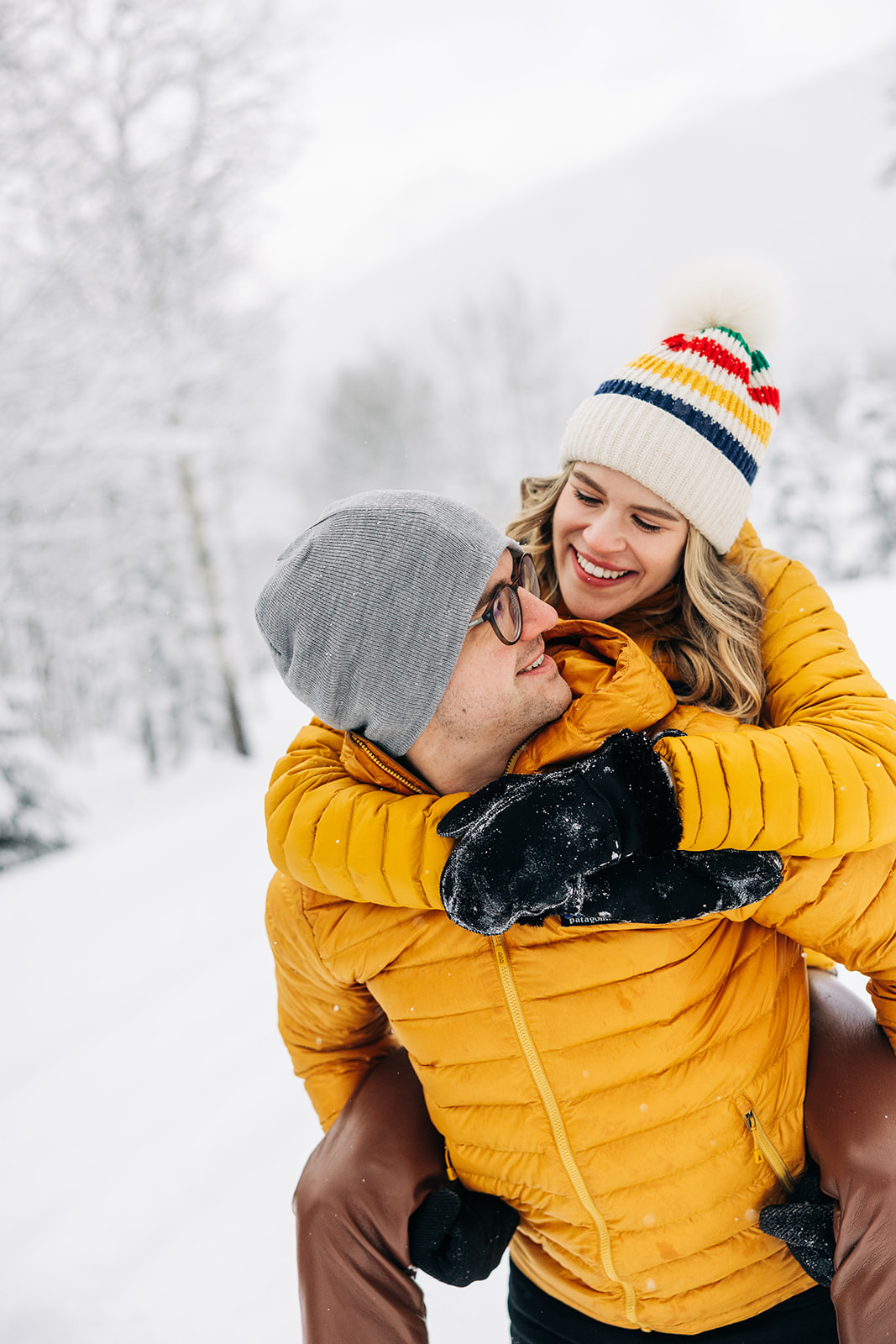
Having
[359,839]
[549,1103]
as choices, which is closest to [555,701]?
[359,839]

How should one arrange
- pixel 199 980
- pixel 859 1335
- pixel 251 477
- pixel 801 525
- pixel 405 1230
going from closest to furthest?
pixel 859 1335
pixel 405 1230
pixel 199 980
pixel 251 477
pixel 801 525

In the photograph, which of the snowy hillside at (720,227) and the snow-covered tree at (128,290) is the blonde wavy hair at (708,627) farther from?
the snowy hillside at (720,227)

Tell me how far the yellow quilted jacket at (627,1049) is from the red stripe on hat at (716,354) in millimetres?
882

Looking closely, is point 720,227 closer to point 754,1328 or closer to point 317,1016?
point 317,1016

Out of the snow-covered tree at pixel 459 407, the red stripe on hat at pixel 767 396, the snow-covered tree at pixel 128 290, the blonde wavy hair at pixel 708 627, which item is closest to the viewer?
the blonde wavy hair at pixel 708 627

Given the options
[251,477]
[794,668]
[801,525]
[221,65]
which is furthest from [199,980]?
[801,525]

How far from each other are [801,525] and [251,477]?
11208mm

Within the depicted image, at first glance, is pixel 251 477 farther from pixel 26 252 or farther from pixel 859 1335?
pixel 859 1335

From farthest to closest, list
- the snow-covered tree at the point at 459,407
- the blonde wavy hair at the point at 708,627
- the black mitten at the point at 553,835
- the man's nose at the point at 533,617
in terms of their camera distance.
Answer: the snow-covered tree at the point at 459,407
the blonde wavy hair at the point at 708,627
the man's nose at the point at 533,617
the black mitten at the point at 553,835

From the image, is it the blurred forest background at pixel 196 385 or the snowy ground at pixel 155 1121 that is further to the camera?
the blurred forest background at pixel 196 385

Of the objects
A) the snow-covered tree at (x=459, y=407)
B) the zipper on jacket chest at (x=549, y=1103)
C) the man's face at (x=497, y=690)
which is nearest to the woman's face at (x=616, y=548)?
the man's face at (x=497, y=690)

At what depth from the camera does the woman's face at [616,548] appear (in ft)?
6.29

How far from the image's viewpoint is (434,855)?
51.9 inches

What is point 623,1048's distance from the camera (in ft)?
4.38
